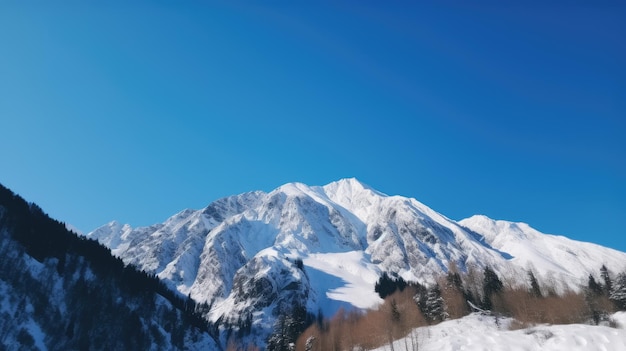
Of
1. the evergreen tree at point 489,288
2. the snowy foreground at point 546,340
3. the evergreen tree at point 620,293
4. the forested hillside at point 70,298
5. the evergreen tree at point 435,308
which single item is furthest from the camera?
the forested hillside at point 70,298

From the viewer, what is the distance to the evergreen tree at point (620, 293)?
80.3 metres

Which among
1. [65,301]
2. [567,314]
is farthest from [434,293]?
[65,301]

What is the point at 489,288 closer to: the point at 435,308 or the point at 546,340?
the point at 435,308

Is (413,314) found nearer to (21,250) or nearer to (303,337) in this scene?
(303,337)

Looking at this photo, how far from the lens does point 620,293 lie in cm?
8094

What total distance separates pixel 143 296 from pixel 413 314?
A: 3695 inches

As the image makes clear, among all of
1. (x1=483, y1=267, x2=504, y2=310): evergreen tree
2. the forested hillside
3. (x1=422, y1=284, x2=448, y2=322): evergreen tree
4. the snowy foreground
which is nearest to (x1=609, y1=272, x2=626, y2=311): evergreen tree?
(x1=483, y1=267, x2=504, y2=310): evergreen tree

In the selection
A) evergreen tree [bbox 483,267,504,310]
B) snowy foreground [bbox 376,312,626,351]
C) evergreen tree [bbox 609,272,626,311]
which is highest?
evergreen tree [bbox 483,267,504,310]

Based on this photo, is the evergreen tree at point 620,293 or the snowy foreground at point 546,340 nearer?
the snowy foreground at point 546,340

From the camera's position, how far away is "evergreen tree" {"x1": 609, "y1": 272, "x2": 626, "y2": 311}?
263 ft

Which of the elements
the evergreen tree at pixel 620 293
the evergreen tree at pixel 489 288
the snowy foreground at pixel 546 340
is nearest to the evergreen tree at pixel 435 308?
the evergreen tree at pixel 489 288

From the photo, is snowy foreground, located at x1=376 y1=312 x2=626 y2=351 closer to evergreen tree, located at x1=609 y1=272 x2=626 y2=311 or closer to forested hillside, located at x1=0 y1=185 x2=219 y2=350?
evergreen tree, located at x1=609 y1=272 x2=626 y2=311

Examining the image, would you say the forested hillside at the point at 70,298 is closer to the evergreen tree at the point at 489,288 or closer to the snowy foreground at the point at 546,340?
the snowy foreground at the point at 546,340

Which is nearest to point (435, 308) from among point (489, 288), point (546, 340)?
point (489, 288)
